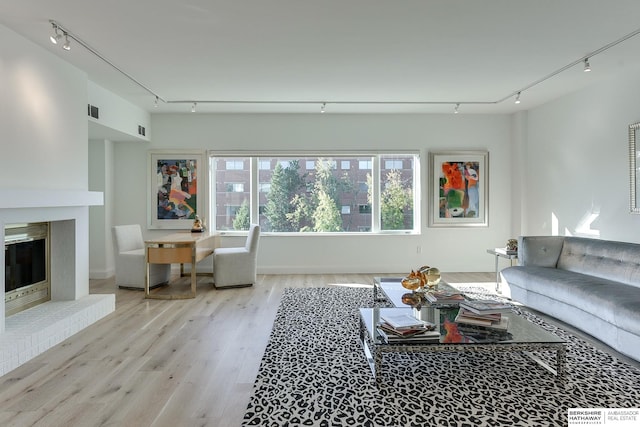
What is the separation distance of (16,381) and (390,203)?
5.08 metres

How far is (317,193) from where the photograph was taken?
6.23 metres

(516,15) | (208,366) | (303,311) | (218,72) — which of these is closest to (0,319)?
(208,366)

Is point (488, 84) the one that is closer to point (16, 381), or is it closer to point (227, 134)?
point (227, 134)

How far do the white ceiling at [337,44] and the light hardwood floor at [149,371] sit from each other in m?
2.57

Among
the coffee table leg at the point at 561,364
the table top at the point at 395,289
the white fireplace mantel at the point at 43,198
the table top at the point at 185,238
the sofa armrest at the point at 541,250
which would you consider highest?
the white fireplace mantel at the point at 43,198

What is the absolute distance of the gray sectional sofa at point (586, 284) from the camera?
283 centimetres

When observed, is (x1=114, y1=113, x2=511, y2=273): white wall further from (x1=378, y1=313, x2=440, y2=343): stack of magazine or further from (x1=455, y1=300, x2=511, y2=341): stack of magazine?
(x1=378, y1=313, x2=440, y2=343): stack of magazine

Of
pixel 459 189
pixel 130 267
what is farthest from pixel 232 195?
Answer: pixel 459 189

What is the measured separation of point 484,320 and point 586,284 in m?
1.54

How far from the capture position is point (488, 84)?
15.0 feet

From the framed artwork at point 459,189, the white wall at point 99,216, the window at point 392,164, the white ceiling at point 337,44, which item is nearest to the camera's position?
the white ceiling at point 337,44

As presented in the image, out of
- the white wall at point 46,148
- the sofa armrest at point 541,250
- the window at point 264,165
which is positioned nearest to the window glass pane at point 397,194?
the window at point 264,165

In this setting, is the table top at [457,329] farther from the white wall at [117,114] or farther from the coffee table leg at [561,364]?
the white wall at [117,114]

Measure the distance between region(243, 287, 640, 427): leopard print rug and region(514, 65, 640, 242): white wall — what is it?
2043mm
